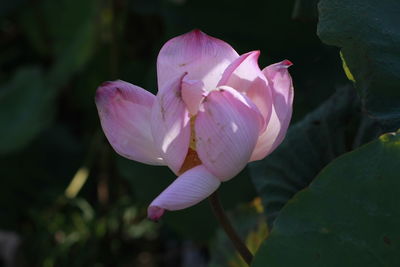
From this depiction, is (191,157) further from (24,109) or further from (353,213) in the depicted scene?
(24,109)

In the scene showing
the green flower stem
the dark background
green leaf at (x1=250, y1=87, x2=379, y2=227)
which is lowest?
the dark background

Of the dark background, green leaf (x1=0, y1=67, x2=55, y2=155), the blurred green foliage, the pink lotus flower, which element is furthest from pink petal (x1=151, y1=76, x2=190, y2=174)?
green leaf (x1=0, y1=67, x2=55, y2=155)

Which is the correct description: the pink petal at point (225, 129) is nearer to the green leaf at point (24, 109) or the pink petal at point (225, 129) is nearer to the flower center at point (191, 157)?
the flower center at point (191, 157)

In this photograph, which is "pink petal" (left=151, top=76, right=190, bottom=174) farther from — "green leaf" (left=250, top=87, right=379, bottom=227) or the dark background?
the dark background

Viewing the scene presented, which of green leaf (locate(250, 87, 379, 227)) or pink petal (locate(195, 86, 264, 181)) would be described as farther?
green leaf (locate(250, 87, 379, 227))

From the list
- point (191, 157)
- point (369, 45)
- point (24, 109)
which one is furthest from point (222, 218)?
point (24, 109)

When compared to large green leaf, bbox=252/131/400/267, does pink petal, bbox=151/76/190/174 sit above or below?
above

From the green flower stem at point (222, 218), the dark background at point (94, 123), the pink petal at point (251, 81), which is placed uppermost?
the pink petal at point (251, 81)

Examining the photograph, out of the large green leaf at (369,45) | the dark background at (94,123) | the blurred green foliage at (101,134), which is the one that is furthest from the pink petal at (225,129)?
the dark background at (94,123)
